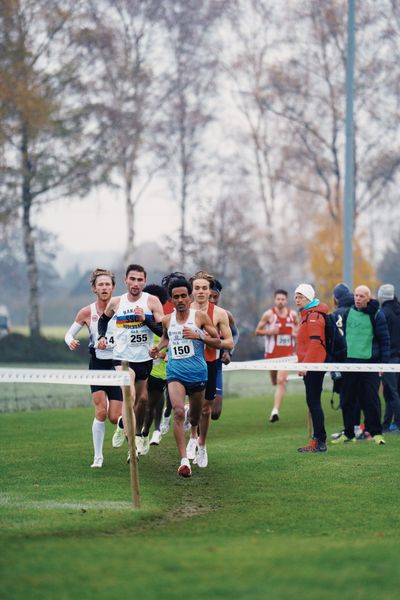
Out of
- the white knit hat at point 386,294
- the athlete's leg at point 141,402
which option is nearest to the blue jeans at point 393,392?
the white knit hat at point 386,294

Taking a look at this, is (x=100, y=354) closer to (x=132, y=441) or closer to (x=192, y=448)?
(x=192, y=448)

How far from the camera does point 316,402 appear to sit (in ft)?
48.7

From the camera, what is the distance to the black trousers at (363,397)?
15.7 m

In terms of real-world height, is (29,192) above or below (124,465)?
above

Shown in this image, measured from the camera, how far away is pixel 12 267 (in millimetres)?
89125

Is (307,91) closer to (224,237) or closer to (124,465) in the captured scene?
(224,237)

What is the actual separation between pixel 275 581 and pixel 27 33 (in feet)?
129

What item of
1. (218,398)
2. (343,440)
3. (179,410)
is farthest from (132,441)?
(343,440)

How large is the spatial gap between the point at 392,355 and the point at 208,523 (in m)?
8.54

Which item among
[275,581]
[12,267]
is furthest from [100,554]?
[12,267]

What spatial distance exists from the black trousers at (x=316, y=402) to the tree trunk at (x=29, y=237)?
31698mm

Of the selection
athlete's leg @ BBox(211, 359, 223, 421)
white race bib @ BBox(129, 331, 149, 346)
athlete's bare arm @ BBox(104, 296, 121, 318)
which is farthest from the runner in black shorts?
athlete's leg @ BBox(211, 359, 223, 421)

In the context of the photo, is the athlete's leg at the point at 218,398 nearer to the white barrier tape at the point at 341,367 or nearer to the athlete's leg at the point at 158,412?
the athlete's leg at the point at 158,412

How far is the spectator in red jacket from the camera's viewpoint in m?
14.6
